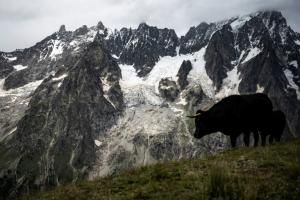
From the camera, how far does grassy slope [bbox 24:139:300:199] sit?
13.3m

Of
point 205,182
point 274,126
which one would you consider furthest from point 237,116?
point 205,182

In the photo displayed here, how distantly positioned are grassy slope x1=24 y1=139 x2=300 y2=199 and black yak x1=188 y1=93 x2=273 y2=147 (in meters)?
11.2

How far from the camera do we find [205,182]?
1402cm

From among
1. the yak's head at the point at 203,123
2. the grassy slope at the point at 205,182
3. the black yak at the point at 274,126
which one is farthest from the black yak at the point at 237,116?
the grassy slope at the point at 205,182

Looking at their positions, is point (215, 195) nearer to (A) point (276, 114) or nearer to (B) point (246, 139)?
(B) point (246, 139)

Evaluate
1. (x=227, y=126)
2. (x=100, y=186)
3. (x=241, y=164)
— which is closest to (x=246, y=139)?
(x=227, y=126)

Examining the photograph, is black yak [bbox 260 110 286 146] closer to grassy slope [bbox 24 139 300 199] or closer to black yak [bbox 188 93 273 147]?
black yak [bbox 188 93 273 147]

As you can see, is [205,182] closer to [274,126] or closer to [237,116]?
[237,116]

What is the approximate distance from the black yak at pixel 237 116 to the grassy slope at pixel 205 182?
11228 mm

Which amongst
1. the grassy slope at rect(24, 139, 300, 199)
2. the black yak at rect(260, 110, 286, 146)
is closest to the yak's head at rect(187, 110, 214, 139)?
the black yak at rect(260, 110, 286, 146)

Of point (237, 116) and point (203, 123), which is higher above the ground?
point (237, 116)

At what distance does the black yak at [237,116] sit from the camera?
1200 inches

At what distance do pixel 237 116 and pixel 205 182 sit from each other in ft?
55.2

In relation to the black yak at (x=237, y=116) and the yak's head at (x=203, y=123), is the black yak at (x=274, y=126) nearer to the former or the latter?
the black yak at (x=237, y=116)
